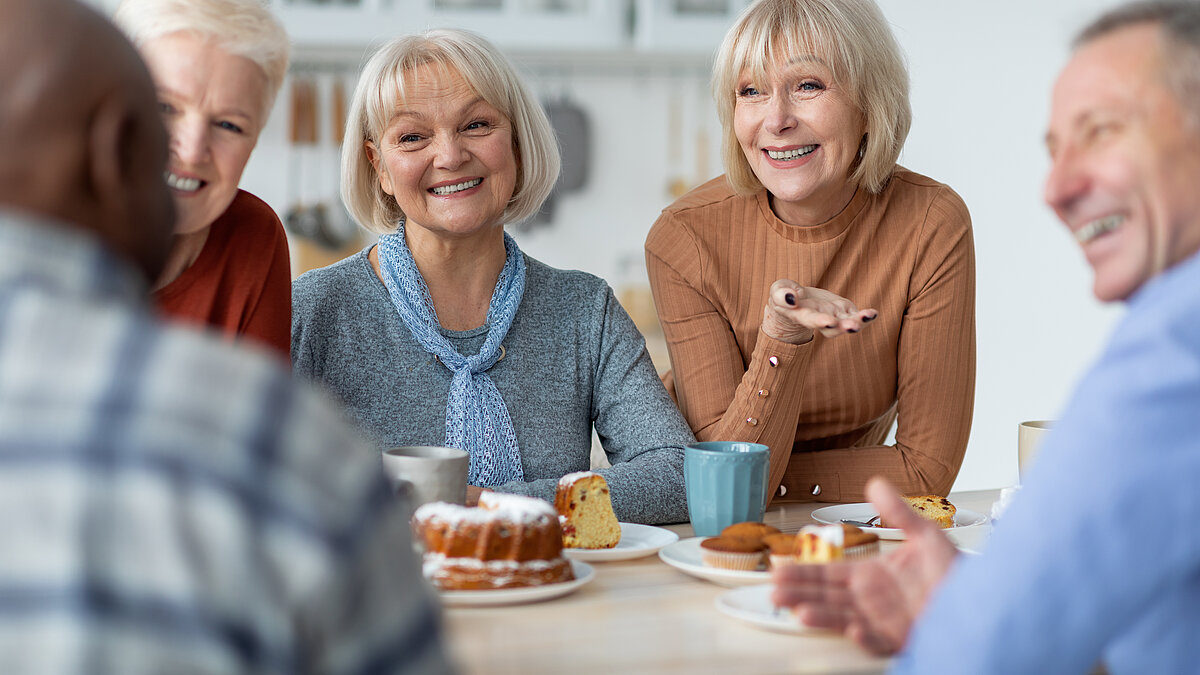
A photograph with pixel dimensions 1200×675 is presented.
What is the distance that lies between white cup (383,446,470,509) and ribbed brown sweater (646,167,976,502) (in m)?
0.63

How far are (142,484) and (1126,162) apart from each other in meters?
0.76

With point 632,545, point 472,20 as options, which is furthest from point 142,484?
point 472,20

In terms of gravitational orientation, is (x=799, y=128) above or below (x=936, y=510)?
above

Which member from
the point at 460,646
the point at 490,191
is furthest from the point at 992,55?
the point at 460,646

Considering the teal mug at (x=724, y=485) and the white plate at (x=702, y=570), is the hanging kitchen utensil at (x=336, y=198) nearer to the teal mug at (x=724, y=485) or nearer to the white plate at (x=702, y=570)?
the teal mug at (x=724, y=485)

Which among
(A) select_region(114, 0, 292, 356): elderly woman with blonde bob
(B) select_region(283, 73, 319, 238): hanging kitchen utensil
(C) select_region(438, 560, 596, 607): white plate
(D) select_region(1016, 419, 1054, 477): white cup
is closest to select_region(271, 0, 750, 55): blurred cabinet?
(B) select_region(283, 73, 319, 238): hanging kitchen utensil

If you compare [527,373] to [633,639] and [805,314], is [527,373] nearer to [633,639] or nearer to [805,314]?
[805,314]

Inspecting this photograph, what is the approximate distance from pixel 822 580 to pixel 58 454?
27.8 inches

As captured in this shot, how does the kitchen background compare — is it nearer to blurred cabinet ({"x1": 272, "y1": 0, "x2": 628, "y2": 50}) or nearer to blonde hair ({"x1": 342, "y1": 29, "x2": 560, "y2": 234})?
blurred cabinet ({"x1": 272, "y1": 0, "x2": 628, "y2": 50})

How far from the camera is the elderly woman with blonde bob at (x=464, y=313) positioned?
170 centimetres

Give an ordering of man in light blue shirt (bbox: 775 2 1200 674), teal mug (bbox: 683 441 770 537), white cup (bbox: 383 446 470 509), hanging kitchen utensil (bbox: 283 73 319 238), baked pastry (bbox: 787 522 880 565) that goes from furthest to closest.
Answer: hanging kitchen utensil (bbox: 283 73 319 238), teal mug (bbox: 683 441 770 537), white cup (bbox: 383 446 470 509), baked pastry (bbox: 787 522 880 565), man in light blue shirt (bbox: 775 2 1200 674)

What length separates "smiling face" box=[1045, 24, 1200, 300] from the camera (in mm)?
865

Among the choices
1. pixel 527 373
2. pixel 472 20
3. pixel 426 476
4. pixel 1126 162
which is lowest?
pixel 426 476

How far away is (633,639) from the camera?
0.96 metres
